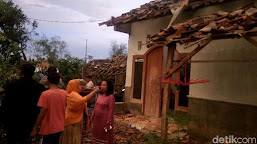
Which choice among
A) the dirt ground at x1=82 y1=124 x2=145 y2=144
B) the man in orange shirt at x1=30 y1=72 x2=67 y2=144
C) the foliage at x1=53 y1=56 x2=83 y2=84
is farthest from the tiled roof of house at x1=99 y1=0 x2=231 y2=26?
the foliage at x1=53 y1=56 x2=83 y2=84

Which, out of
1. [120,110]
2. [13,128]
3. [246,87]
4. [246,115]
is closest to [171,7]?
[246,87]

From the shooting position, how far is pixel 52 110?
314 cm

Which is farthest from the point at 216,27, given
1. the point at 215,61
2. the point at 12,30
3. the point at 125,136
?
the point at 12,30

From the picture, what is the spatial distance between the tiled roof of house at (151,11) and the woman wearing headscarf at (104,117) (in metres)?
3.81

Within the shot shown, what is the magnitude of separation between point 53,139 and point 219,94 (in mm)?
4487

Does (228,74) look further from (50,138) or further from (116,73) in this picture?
(116,73)

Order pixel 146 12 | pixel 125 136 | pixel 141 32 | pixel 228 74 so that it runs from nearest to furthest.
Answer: pixel 228 74
pixel 125 136
pixel 146 12
pixel 141 32

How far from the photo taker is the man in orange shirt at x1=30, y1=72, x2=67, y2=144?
3064 millimetres

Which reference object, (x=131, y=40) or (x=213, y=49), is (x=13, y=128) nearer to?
(x=213, y=49)

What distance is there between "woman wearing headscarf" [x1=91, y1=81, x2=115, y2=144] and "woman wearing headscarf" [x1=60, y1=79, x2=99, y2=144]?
16.2 inches

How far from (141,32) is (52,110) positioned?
245 inches

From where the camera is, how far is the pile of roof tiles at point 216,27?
12.5 feet

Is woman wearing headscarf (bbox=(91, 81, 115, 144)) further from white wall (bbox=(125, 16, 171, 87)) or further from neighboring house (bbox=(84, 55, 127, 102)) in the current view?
neighboring house (bbox=(84, 55, 127, 102))

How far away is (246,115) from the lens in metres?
5.13
